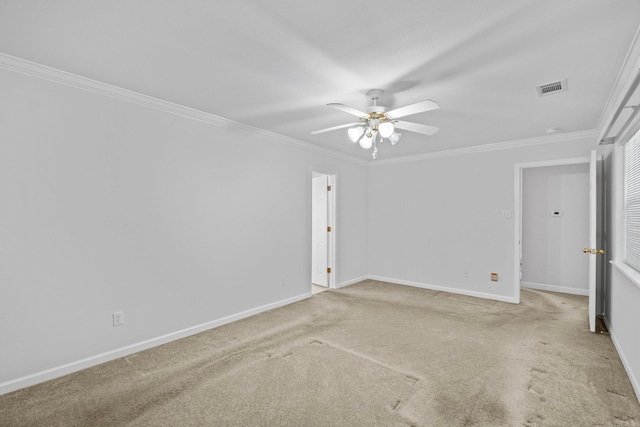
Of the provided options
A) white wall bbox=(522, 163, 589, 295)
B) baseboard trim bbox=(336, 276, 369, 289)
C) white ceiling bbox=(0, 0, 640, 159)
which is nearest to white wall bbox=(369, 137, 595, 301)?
baseboard trim bbox=(336, 276, 369, 289)

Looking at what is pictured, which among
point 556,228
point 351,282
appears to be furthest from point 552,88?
point 351,282

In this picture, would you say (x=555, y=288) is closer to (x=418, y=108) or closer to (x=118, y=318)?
(x=418, y=108)

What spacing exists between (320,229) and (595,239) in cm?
377

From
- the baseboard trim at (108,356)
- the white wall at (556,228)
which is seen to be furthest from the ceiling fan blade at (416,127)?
the white wall at (556,228)

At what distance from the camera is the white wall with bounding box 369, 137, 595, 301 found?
4.74 meters

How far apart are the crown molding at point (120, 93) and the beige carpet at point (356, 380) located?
7.82 ft

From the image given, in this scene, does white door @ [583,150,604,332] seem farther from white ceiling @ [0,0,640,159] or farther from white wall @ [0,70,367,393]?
white wall @ [0,70,367,393]

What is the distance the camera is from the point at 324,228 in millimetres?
5609

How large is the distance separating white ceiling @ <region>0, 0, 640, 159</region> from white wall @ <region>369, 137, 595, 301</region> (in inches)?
63.3

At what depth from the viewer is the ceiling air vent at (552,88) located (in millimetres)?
2634

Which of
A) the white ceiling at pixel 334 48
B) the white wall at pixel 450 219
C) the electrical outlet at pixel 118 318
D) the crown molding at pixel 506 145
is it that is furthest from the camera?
the white wall at pixel 450 219

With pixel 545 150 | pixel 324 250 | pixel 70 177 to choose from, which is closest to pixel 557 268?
pixel 545 150

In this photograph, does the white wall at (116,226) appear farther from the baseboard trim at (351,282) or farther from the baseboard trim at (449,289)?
the baseboard trim at (449,289)

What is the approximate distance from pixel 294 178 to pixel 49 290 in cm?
305
